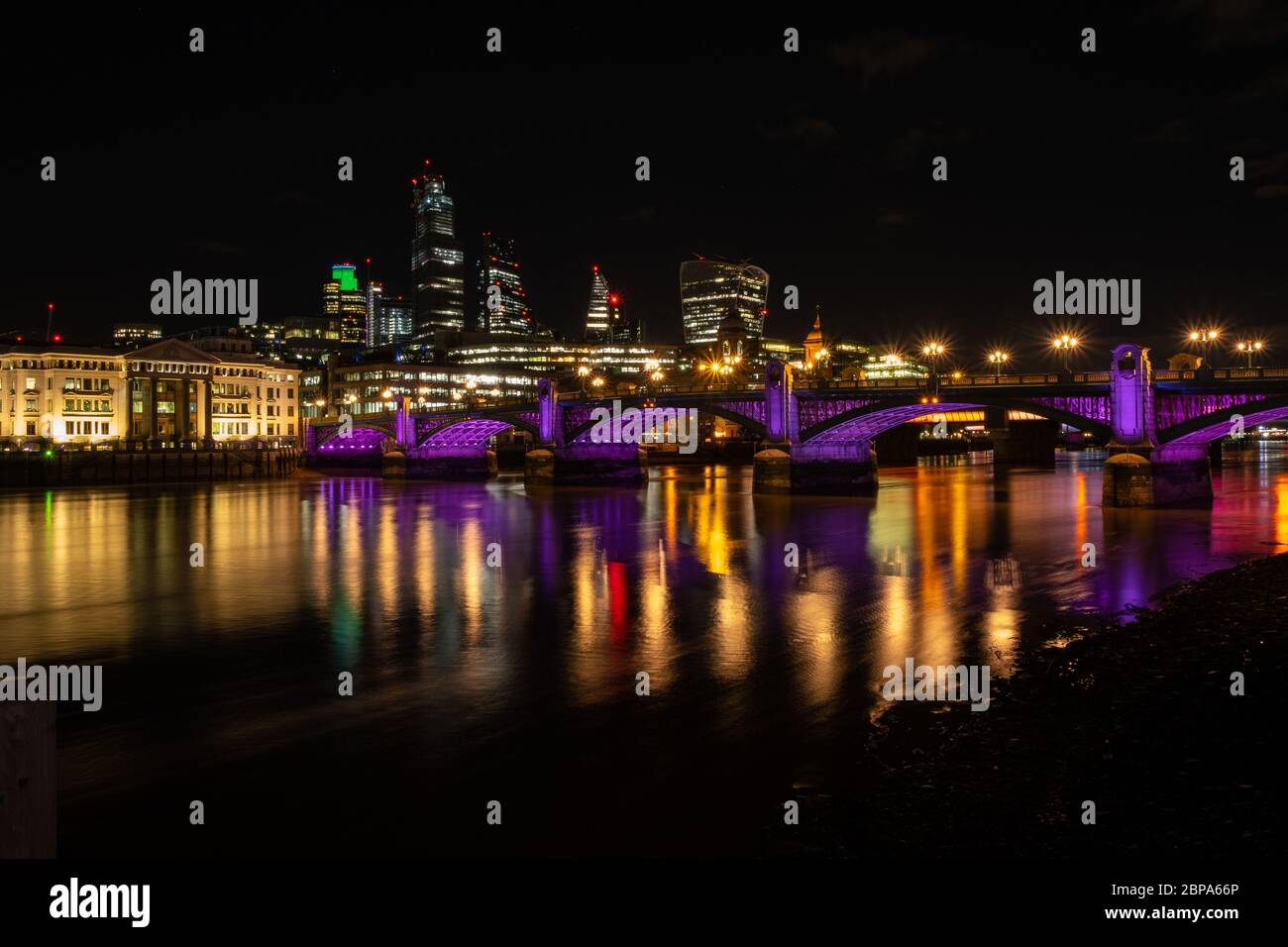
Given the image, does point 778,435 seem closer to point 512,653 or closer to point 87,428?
point 512,653

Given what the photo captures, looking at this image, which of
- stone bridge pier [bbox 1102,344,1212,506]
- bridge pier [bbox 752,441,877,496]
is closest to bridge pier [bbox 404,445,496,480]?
bridge pier [bbox 752,441,877,496]

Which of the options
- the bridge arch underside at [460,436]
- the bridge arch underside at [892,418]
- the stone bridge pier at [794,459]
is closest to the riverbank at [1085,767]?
the bridge arch underside at [892,418]

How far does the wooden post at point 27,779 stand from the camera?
3.52 m

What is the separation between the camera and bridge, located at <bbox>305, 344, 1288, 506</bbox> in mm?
51562

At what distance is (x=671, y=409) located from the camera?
276 feet

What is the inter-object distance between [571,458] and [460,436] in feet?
88.7

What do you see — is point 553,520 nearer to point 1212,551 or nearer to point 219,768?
point 1212,551

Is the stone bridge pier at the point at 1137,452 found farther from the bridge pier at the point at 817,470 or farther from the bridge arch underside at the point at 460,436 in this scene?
the bridge arch underside at the point at 460,436

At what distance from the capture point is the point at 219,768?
36.4 ft

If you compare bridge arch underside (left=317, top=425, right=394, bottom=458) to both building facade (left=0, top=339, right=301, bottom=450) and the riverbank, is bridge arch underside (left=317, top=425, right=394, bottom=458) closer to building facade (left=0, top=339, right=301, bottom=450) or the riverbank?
building facade (left=0, top=339, right=301, bottom=450)

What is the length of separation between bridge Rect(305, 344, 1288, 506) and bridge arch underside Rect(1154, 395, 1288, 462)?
69 millimetres
